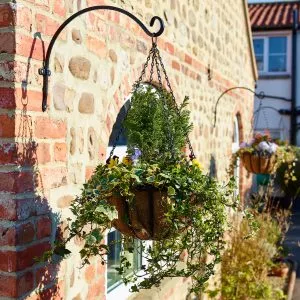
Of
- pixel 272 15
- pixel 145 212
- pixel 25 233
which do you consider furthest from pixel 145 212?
pixel 272 15

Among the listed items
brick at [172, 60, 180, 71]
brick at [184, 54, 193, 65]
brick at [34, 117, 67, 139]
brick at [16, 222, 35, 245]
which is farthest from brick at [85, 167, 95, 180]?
brick at [184, 54, 193, 65]

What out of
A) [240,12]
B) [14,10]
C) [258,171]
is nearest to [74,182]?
[14,10]

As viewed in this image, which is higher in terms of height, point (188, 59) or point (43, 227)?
point (188, 59)

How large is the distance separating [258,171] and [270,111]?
9835mm

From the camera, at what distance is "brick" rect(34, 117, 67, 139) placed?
2.66 meters

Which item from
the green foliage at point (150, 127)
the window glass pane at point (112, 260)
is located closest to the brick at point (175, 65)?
the window glass pane at point (112, 260)

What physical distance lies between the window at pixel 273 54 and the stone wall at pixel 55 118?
12.6m

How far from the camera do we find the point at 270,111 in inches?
655

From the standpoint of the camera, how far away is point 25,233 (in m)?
2.55

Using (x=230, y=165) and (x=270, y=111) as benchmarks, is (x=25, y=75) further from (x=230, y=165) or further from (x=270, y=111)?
(x=270, y=111)

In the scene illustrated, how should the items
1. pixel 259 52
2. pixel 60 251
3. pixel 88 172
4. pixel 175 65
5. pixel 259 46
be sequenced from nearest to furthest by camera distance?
pixel 60 251 → pixel 88 172 → pixel 175 65 → pixel 259 52 → pixel 259 46

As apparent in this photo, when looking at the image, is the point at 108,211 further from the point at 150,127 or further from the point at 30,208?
the point at 150,127

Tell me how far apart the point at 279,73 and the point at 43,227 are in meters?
15.0

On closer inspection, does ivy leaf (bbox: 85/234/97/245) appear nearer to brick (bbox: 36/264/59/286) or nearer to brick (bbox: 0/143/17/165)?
brick (bbox: 36/264/59/286)
